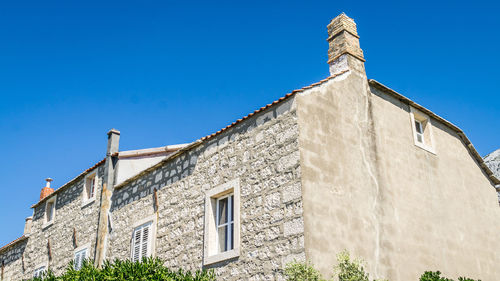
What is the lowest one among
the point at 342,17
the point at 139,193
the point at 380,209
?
the point at 380,209

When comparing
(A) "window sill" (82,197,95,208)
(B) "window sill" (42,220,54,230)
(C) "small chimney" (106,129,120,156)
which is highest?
(C) "small chimney" (106,129,120,156)

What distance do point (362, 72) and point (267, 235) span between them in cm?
434

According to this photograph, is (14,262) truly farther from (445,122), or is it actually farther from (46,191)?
(445,122)

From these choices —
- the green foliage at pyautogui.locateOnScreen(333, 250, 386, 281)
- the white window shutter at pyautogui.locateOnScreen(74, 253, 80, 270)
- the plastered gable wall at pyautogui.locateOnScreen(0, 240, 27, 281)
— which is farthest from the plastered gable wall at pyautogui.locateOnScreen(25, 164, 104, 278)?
the green foliage at pyautogui.locateOnScreen(333, 250, 386, 281)

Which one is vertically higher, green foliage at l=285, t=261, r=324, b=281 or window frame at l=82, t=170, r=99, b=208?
window frame at l=82, t=170, r=99, b=208

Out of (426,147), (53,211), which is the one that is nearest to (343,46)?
(426,147)

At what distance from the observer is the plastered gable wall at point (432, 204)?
395 inches

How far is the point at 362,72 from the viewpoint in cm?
1112

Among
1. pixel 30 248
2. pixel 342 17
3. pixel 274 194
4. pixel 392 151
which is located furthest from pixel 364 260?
pixel 30 248

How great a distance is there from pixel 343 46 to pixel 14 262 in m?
14.6

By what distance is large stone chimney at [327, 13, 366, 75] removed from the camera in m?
11.1

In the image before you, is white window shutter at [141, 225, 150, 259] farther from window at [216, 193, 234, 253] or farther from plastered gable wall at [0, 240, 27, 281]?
plastered gable wall at [0, 240, 27, 281]

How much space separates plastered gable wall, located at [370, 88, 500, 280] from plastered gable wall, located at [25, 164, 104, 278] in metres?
8.15

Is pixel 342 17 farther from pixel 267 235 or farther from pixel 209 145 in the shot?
pixel 267 235
